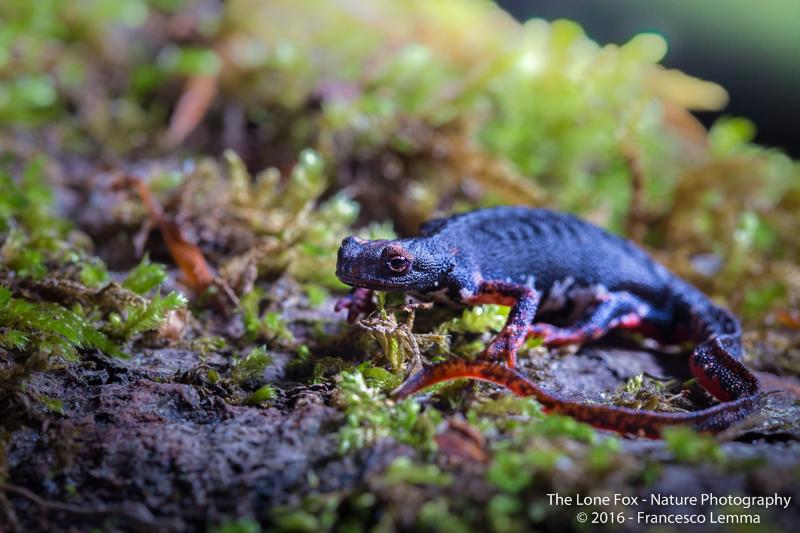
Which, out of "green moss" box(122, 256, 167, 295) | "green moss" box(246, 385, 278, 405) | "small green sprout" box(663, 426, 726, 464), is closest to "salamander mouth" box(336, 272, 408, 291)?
"green moss" box(246, 385, 278, 405)

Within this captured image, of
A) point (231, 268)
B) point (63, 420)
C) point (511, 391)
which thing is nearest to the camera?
point (63, 420)

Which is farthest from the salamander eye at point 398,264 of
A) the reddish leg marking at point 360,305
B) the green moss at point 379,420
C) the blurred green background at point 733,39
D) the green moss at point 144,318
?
the blurred green background at point 733,39

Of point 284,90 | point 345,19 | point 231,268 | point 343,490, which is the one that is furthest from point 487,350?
point 345,19

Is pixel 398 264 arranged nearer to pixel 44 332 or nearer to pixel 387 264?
pixel 387 264

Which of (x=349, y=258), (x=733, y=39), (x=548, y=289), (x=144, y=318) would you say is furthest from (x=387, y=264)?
(x=733, y=39)

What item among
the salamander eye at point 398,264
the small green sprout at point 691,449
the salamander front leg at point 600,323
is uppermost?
the salamander eye at point 398,264

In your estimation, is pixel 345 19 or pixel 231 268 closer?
pixel 231 268

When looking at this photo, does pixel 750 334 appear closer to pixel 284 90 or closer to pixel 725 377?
pixel 725 377

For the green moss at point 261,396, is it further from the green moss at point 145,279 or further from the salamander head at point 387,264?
the green moss at point 145,279
